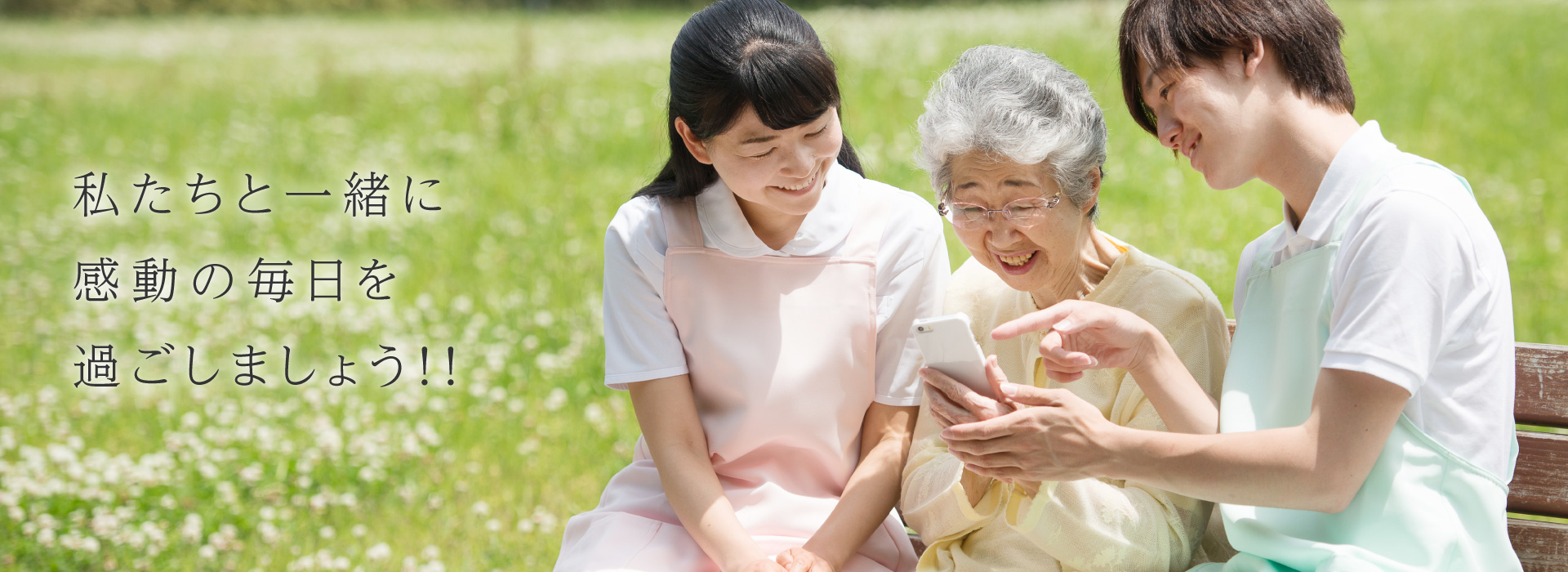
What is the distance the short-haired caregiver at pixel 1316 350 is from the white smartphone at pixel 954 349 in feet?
0.27

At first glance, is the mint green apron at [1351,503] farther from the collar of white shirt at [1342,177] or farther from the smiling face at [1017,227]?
the smiling face at [1017,227]

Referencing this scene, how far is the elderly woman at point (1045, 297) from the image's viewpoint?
203 cm

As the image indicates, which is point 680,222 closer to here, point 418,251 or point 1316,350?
point 1316,350

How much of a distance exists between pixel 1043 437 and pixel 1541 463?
45.5 inches

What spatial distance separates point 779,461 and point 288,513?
208 centimetres

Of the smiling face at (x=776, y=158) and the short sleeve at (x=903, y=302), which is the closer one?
the smiling face at (x=776, y=158)

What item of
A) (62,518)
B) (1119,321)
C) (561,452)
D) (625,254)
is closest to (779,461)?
(625,254)

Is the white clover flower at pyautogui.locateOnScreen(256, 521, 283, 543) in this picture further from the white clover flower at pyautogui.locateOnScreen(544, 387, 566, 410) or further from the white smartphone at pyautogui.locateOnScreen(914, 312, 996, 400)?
the white smartphone at pyautogui.locateOnScreen(914, 312, 996, 400)

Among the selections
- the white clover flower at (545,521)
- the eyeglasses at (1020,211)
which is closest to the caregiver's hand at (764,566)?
the eyeglasses at (1020,211)

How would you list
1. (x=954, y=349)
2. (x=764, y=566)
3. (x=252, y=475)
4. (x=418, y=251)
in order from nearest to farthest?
(x=954, y=349), (x=764, y=566), (x=252, y=475), (x=418, y=251)

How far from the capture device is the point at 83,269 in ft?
20.5

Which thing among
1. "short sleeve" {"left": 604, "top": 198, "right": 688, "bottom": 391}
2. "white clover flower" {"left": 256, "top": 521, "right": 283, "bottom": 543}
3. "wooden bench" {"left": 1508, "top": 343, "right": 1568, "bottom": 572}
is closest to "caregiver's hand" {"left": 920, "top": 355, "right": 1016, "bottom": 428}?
"short sleeve" {"left": 604, "top": 198, "right": 688, "bottom": 391}

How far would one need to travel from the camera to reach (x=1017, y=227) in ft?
7.02

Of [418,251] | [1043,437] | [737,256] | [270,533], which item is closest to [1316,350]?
[1043,437]
